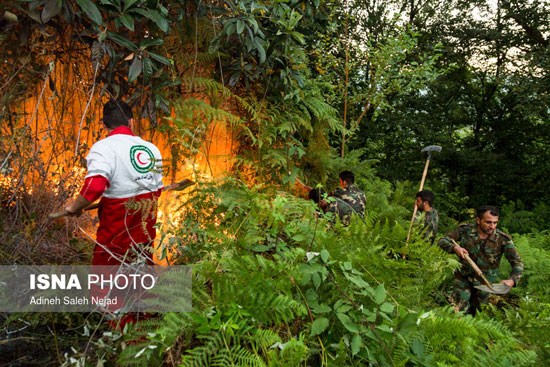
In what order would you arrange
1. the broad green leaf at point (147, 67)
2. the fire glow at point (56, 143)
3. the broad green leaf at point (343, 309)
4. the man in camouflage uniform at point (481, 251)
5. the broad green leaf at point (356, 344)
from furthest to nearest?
the man in camouflage uniform at point (481, 251) → the fire glow at point (56, 143) → the broad green leaf at point (147, 67) → the broad green leaf at point (343, 309) → the broad green leaf at point (356, 344)

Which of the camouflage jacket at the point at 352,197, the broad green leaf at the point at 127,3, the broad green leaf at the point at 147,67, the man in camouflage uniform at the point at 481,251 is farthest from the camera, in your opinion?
the camouflage jacket at the point at 352,197

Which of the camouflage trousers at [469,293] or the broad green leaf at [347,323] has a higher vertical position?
the broad green leaf at [347,323]

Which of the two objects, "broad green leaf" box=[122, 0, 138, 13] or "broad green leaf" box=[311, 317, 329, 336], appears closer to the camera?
"broad green leaf" box=[311, 317, 329, 336]

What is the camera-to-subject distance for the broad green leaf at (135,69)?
3002 millimetres

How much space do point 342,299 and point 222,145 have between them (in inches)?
159

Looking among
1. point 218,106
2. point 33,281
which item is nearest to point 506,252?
point 218,106

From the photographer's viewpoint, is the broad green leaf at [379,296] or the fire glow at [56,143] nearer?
the broad green leaf at [379,296]

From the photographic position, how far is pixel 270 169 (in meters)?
5.21

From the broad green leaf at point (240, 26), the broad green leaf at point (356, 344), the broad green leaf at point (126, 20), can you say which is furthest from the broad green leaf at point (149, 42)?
the broad green leaf at point (356, 344)

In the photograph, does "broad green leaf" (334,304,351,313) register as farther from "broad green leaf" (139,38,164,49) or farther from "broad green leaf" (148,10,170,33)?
"broad green leaf" (139,38,164,49)

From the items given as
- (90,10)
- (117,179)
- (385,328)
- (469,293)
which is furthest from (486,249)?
(90,10)

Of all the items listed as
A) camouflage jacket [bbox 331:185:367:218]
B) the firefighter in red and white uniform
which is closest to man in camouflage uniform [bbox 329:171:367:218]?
camouflage jacket [bbox 331:185:367:218]

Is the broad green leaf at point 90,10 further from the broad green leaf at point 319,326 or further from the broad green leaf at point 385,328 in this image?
the broad green leaf at point 385,328

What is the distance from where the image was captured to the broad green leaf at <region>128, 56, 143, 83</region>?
118 inches
